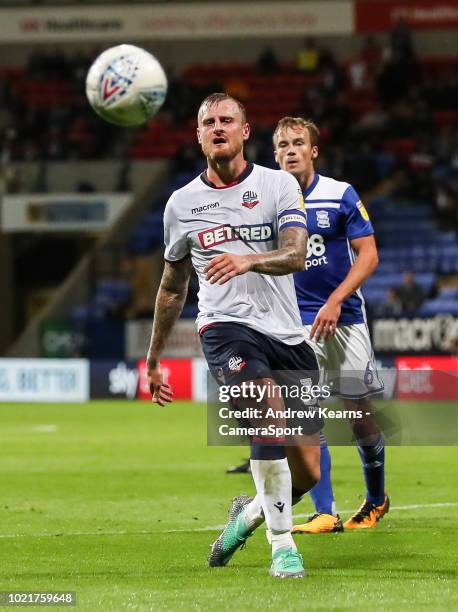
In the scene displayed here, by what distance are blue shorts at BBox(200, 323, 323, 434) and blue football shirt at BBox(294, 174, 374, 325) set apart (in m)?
1.66

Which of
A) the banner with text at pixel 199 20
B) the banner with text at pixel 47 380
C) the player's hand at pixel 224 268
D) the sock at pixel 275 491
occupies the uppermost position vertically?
the banner with text at pixel 199 20

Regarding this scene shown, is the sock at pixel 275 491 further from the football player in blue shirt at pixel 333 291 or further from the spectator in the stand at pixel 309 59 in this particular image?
the spectator in the stand at pixel 309 59

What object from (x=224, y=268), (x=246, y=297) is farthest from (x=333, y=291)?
(x=224, y=268)

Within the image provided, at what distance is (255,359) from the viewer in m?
6.30

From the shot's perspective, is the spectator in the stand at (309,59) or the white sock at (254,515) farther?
the spectator in the stand at (309,59)

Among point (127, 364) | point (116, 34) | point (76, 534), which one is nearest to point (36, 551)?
point (76, 534)

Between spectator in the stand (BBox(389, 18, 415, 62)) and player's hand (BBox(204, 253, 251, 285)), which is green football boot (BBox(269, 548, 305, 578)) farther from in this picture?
spectator in the stand (BBox(389, 18, 415, 62))

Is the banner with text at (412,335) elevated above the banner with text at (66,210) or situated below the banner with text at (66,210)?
below

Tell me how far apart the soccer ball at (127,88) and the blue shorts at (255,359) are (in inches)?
180

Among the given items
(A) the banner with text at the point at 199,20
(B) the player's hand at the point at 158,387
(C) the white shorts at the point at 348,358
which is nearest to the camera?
(B) the player's hand at the point at 158,387

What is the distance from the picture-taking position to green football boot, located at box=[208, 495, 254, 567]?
21.4 ft

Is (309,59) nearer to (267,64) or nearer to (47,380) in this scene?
(267,64)

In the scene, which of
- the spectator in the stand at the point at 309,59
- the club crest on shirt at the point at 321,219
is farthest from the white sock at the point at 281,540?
the spectator in the stand at the point at 309,59

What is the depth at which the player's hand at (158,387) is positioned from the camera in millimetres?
6730
